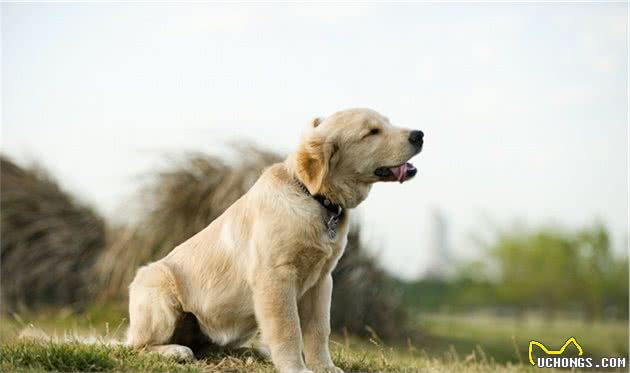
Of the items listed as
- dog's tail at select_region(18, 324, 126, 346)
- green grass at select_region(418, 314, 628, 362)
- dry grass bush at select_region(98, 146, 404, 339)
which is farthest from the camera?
green grass at select_region(418, 314, 628, 362)

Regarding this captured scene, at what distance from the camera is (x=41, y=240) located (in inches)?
513

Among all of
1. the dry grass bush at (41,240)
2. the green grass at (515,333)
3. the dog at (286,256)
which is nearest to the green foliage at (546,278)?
the green grass at (515,333)

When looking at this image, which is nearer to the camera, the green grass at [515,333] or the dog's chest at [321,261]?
the dog's chest at [321,261]

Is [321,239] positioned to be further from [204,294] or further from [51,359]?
[51,359]

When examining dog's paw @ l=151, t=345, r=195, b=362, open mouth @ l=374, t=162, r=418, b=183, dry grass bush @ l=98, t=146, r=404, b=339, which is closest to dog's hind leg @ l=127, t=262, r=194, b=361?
dog's paw @ l=151, t=345, r=195, b=362

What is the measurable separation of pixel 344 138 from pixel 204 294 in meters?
1.37

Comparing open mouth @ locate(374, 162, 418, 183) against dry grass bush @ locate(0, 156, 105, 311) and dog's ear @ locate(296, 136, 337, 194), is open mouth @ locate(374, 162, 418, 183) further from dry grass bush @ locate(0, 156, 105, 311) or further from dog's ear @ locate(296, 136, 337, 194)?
dry grass bush @ locate(0, 156, 105, 311)

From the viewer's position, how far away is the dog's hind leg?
5.19 m

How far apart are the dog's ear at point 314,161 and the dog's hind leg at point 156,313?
1.21 metres

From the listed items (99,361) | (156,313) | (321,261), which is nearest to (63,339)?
(156,313)

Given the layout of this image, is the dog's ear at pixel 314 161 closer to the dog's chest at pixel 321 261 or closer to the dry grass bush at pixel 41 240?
the dog's chest at pixel 321 261

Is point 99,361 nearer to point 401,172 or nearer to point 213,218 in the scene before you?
point 401,172

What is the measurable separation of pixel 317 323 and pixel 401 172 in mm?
1093

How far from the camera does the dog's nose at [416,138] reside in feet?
15.7
